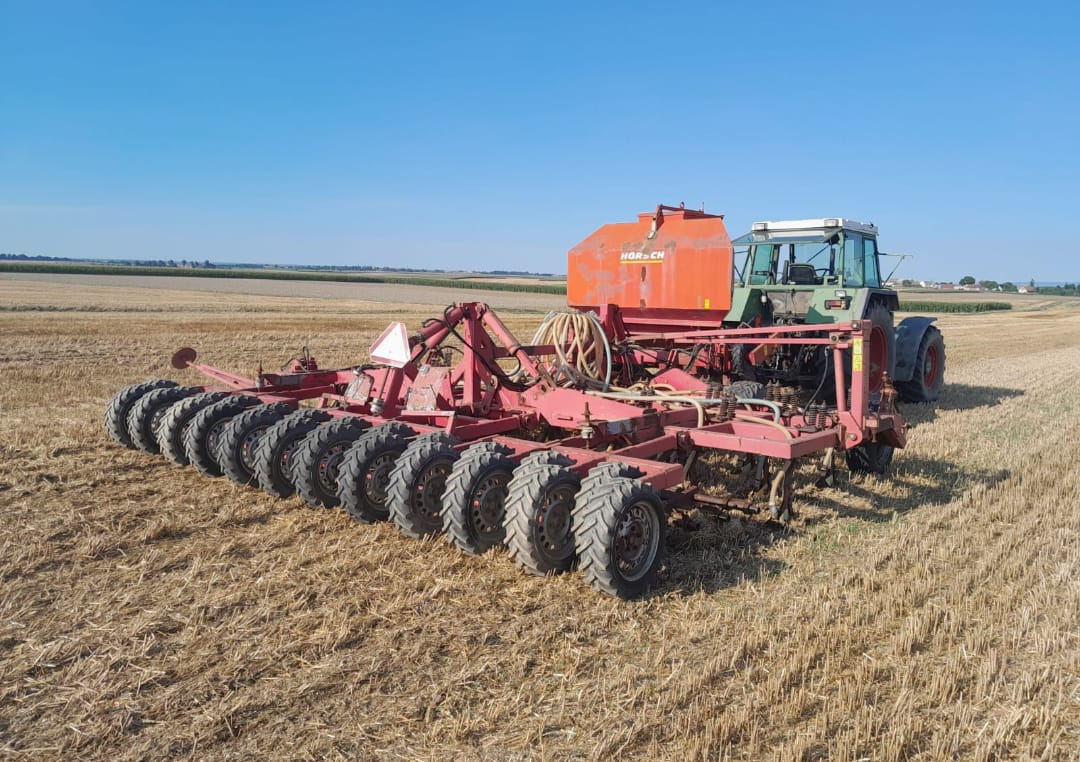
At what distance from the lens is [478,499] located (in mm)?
4586

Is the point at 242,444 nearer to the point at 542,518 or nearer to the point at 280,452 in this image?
the point at 280,452

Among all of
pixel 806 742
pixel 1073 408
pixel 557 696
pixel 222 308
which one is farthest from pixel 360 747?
pixel 222 308

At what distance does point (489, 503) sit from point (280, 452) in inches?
70.1

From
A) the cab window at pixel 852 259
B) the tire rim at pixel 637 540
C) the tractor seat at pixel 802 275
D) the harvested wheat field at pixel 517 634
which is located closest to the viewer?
the harvested wheat field at pixel 517 634

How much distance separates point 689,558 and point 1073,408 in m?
8.50

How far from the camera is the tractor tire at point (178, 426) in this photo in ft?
21.0

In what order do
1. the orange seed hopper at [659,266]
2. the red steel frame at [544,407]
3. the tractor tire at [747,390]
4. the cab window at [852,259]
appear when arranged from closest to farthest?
1. the red steel frame at [544,407]
2. the tractor tire at [747,390]
3. the orange seed hopper at [659,266]
4. the cab window at [852,259]

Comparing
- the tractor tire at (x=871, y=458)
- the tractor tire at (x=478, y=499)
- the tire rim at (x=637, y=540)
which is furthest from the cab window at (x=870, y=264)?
the tractor tire at (x=478, y=499)

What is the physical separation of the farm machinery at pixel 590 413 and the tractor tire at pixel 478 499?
0.5 inches

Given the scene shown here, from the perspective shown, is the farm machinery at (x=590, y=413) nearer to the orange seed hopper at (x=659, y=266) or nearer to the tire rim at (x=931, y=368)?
the orange seed hopper at (x=659, y=266)

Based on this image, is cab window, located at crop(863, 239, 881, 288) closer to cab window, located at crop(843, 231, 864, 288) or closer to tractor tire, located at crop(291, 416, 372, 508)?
cab window, located at crop(843, 231, 864, 288)

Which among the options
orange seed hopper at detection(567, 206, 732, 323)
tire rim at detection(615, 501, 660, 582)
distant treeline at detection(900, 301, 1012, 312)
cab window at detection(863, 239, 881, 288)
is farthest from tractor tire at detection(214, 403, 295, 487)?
distant treeline at detection(900, 301, 1012, 312)

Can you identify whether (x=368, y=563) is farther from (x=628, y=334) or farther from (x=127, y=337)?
(x=127, y=337)

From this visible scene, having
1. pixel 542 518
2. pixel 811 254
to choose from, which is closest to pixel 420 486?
pixel 542 518
